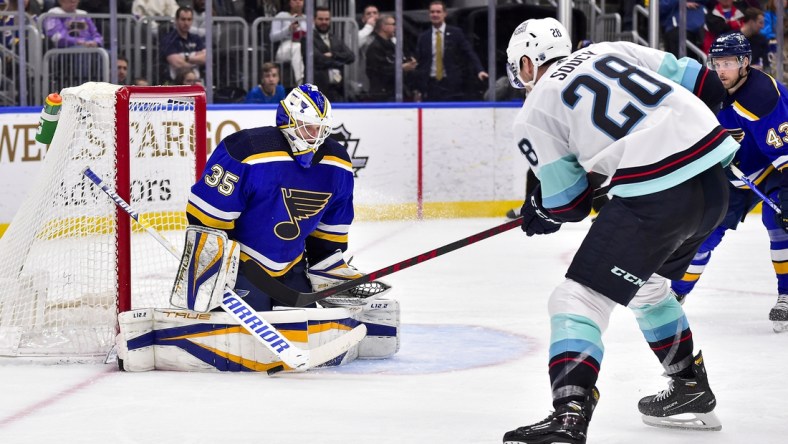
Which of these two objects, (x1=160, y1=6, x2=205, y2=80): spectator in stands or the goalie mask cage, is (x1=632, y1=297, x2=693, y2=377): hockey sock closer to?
the goalie mask cage

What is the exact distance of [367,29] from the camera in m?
8.26

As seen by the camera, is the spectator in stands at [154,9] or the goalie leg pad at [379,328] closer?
the goalie leg pad at [379,328]

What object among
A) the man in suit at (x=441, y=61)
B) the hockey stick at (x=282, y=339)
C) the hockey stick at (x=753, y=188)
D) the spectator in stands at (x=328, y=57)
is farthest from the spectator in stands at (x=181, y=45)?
the hockey stick at (x=282, y=339)

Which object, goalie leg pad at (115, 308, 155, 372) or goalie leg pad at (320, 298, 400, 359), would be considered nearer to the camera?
goalie leg pad at (115, 308, 155, 372)

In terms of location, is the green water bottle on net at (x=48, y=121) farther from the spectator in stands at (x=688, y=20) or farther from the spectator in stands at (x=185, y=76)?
the spectator in stands at (x=688, y=20)

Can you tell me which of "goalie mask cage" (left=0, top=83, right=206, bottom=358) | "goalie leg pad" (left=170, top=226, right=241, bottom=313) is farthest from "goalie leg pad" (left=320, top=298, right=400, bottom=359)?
"goalie mask cage" (left=0, top=83, right=206, bottom=358)

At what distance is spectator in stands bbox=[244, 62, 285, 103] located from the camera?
25.4ft

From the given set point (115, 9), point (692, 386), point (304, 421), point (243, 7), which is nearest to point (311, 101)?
point (304, 421)

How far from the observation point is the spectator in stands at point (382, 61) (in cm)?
818

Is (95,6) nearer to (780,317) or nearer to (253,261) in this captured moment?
(253,261)

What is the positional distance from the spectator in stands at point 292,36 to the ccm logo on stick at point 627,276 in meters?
5.57

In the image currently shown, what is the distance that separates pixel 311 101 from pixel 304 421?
1.01 metres

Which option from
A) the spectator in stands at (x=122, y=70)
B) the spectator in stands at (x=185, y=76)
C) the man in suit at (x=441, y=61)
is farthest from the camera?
the man in suit at (x=441, y=61)

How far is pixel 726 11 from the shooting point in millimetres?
9086
